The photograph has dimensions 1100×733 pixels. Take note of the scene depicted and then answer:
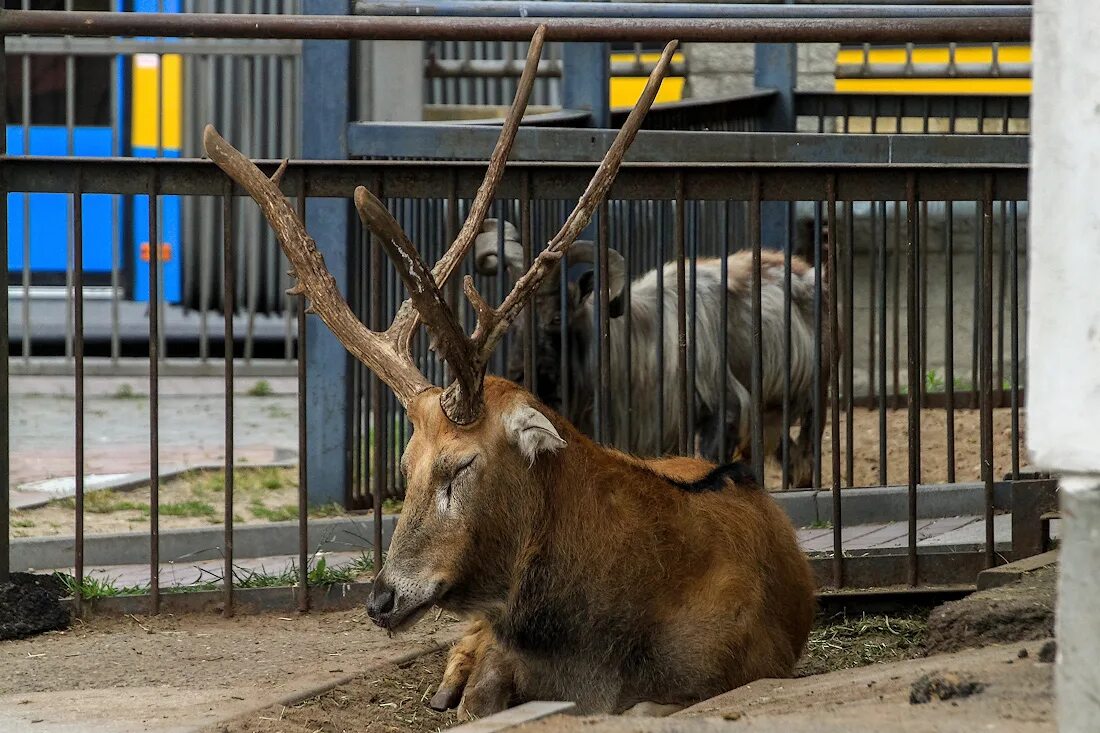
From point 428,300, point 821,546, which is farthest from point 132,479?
point 428,300

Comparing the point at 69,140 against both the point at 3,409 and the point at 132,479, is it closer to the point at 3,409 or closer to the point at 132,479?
the point at 132,479

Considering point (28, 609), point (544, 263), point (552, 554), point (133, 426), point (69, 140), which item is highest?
point (69, 140)

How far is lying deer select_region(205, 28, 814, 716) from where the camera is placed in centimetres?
436

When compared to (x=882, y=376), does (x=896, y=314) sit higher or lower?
higher

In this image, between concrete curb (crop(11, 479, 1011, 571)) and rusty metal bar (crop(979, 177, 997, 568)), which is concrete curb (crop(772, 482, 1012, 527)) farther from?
rusty metal bar (crop(979, 177, 997, 568))

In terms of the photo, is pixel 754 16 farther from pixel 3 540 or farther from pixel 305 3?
pixel 3 540

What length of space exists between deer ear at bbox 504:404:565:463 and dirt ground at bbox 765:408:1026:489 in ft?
13.6

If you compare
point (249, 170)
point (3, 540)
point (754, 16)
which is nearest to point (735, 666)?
point (249, 170)

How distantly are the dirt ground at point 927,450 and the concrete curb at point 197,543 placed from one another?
8.83ft

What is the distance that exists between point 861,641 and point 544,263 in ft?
A: 6.56

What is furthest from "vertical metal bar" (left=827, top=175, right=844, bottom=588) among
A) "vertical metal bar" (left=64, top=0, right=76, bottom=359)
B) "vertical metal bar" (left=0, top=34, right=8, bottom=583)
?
"vertical metal bar" (left=64, top=0, right=76, bottom=359)

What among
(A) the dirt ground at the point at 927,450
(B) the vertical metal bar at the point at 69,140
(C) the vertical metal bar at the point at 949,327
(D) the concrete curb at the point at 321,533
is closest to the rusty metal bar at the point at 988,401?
(C) the vertical metal bar at the point at 949,327

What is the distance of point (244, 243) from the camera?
13664 millimetres

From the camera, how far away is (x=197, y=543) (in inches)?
284
